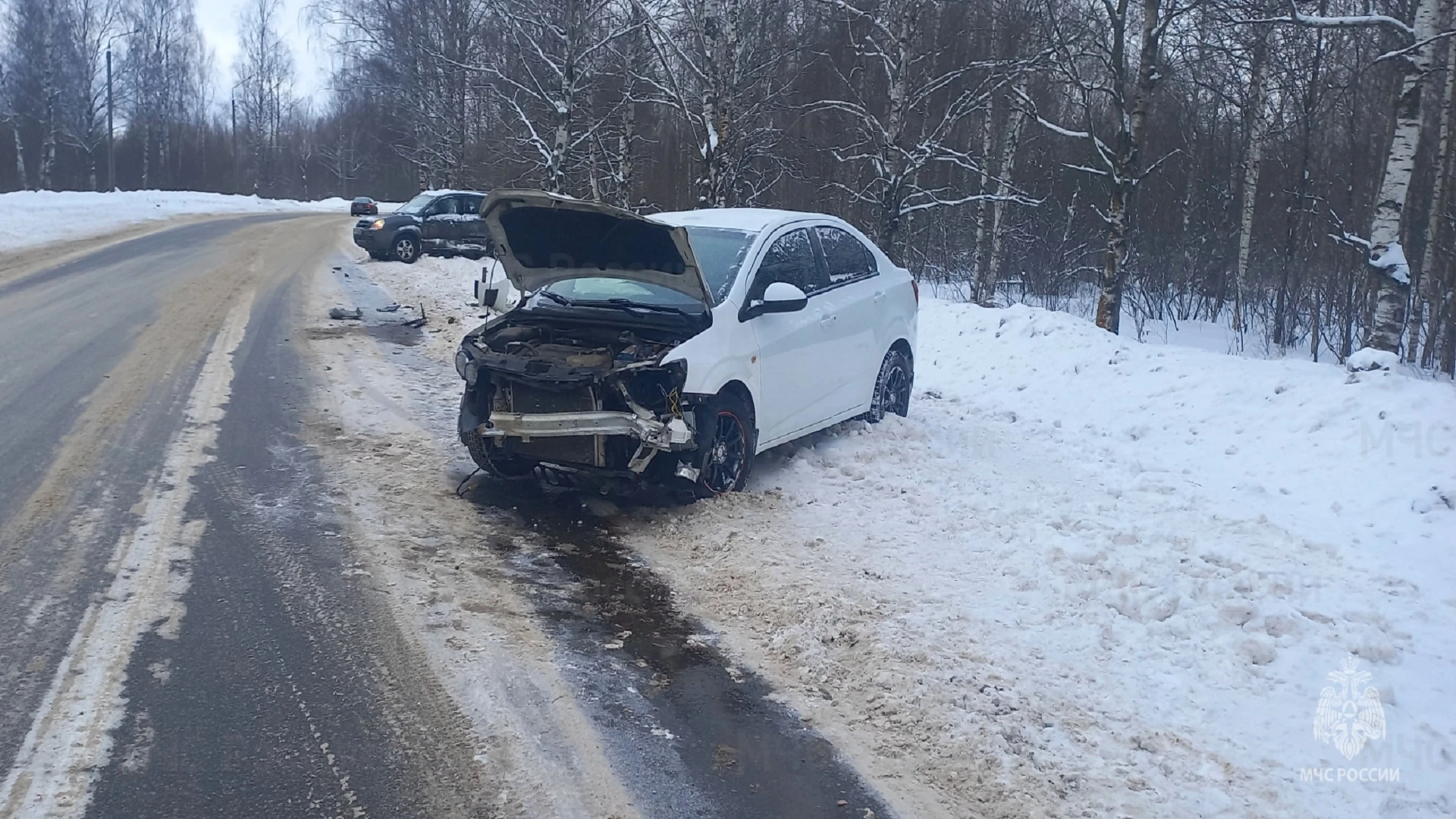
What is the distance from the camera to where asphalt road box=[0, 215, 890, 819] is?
348 cm

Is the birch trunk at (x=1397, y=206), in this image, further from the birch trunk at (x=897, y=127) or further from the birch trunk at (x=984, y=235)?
the birch trunk at (x=984, y=235)

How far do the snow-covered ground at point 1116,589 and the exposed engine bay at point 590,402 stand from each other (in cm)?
50

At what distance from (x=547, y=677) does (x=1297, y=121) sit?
64.3ft

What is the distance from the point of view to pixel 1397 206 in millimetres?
10539

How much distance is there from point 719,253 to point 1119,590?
11.3 ft

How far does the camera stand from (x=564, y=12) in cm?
2011

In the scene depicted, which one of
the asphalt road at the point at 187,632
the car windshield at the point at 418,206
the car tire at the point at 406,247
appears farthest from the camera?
the car windshield at the point at 418,206

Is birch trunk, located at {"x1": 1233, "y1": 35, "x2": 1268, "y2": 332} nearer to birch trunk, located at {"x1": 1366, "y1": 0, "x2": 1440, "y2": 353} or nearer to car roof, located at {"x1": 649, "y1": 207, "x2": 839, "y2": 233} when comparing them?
birch trunk, located at {"x1": 1366, "y1": 0, "x2": 1440, "y2": 353}

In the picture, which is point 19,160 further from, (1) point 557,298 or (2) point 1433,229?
(2) point 1433,229

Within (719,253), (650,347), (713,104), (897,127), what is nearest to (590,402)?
(650,347)

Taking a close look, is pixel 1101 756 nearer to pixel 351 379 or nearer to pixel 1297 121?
pixel 351 379

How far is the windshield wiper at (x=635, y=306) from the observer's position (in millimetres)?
6727

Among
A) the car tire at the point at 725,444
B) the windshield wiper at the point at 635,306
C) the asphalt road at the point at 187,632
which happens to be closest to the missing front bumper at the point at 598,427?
the car tire at the point at 725,444

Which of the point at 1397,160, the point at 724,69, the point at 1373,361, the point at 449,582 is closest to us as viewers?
the point at 449,582
